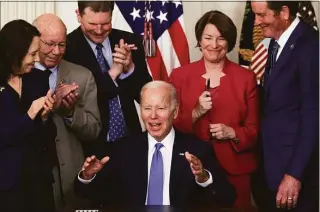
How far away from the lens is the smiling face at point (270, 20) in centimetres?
362

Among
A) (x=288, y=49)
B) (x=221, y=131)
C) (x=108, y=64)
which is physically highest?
(x=288, y=49)

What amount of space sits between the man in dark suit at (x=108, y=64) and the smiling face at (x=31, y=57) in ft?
1.14

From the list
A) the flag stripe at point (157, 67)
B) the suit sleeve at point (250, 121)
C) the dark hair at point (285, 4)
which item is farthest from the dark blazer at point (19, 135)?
the dark hair at point (285, 4)

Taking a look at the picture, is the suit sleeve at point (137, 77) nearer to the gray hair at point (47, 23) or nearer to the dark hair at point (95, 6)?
the dark hair at point (95, 6)

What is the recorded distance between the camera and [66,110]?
367 cm

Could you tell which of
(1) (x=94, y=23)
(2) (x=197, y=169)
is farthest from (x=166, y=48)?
(2) (x=197, y=169)

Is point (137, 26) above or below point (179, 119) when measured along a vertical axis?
above

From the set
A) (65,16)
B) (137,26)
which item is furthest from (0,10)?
(137,26)

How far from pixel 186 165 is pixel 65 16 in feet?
3.99

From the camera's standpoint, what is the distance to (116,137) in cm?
385

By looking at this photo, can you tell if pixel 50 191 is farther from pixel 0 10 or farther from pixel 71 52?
pixel 0 10

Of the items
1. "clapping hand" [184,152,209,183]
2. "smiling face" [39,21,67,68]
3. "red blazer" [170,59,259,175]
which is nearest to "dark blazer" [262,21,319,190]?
"red blazer" [170,59,259,175]

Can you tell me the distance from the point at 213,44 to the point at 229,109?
15.7 inches

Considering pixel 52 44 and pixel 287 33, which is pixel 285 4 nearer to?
pixel 287 33
